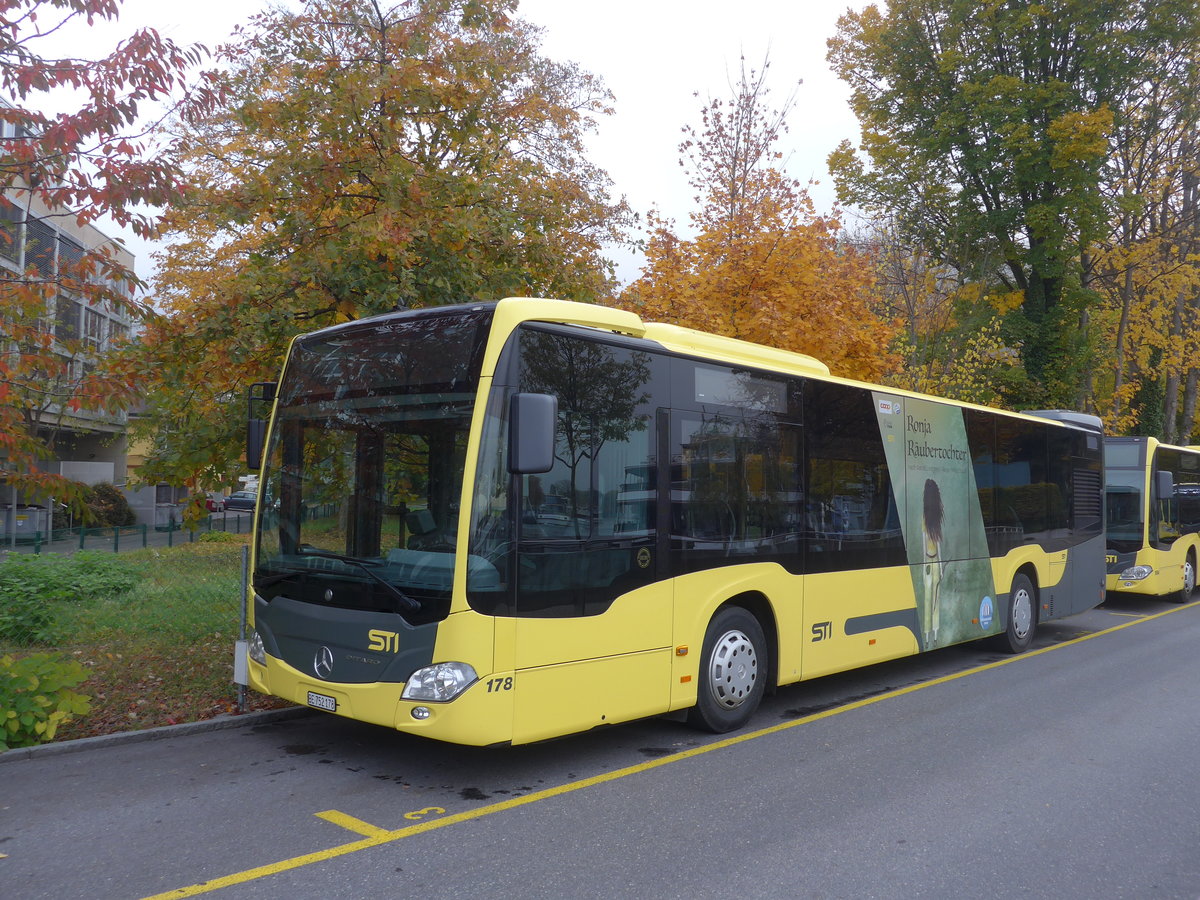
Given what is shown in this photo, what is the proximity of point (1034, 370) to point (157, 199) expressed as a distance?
2608cm

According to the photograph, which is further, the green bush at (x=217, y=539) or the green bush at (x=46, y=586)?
the green bush at (x=217, y=539)

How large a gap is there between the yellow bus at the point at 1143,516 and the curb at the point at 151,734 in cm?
1476

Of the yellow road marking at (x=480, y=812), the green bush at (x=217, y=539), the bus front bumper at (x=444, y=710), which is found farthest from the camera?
the green bush at (x=217, y=539)

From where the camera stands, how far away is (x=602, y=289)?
685 inches

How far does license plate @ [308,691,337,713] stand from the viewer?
19.8ft

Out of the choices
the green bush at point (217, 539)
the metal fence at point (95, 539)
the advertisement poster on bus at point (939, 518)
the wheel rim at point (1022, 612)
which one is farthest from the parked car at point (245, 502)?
the green bush at point (217, 539)

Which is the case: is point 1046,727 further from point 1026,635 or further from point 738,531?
point 1026,635

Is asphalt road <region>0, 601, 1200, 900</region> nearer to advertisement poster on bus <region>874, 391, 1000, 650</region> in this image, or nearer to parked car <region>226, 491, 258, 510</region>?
advertisement poster on bus <region>874, 391, 1000, 650</region>

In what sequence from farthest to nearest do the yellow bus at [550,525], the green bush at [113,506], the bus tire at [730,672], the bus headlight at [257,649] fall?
the green bush at [113,506] → the bus tire at [730,672] → the bus headlight at [257,649] → the yellow bus at [550,525]

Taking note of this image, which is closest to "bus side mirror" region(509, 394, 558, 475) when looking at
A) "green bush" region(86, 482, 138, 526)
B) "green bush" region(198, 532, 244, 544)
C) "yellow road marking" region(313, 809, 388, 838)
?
"yellow road marking" region(313, 809, 388, 838)

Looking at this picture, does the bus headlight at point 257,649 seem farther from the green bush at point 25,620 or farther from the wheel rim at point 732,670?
the green bush at point 25,620

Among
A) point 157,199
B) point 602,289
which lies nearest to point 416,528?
point 157,199

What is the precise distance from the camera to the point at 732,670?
7.43 m

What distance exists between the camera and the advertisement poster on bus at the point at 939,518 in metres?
9.57
